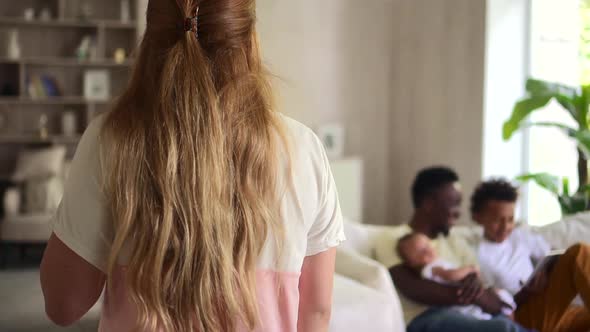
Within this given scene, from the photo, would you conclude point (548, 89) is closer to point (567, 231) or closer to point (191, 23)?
point (567, 231)

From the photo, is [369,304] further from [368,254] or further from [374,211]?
[374,211]

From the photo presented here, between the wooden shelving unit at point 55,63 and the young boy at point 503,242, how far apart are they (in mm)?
3898

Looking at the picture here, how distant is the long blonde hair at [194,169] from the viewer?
38.0 inches

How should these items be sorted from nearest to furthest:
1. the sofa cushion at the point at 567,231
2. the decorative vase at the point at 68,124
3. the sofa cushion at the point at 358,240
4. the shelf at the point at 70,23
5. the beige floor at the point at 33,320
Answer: the beige floor at the point at 33,320
the sofa cushion at the point at 567,231
the sofa cushion at the point at 358,240
the shelf at the point at 70,23
the decorative vase at the point at 68,124

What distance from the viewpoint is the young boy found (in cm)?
259

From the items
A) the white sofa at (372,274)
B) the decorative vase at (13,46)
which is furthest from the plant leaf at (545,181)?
the decorative vase at (13,46)

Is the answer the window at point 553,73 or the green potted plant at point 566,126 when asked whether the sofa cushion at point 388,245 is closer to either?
the green potted plant at point 566,126

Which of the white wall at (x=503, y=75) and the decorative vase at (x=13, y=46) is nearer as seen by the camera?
the white wall at (x=503, y=75)

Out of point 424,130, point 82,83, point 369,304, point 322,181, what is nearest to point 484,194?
point 369,304

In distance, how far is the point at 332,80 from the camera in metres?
6.02

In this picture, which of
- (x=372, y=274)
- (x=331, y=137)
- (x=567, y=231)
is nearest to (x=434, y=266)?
(x=372, y=274)

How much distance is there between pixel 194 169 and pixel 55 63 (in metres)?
5.17

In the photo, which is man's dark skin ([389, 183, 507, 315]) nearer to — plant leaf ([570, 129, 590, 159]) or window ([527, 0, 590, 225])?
plant leaf ([570, 129, 590, 159])

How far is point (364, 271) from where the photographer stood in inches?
100
